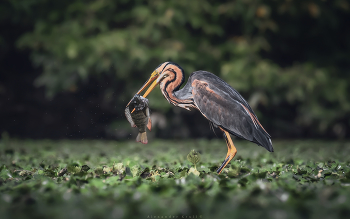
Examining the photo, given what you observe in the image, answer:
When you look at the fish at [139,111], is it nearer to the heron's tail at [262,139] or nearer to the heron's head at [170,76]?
the heron's head at [170,76]

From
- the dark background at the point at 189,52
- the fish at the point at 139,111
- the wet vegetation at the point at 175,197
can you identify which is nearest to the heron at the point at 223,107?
the fish at the point at 139,111

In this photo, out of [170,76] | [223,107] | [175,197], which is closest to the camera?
[175,197]

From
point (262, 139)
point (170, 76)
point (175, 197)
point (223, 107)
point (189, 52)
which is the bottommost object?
point (175, 197)

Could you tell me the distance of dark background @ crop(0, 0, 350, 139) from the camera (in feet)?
34.5

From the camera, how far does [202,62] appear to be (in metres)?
10.9

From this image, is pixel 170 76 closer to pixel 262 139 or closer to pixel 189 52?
pixel 262 139

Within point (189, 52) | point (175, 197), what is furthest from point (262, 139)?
point (189, 52)

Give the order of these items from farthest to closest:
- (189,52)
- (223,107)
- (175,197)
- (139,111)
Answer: (189,52) → (223,107) → (139,111) → (175,197)

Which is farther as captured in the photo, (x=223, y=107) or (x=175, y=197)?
(x=223, y=107)

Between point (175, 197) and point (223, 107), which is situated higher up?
point (223, 107)

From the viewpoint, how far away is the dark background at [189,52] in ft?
34.5

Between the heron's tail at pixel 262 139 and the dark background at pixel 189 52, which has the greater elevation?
the dark background at pixel 189 52

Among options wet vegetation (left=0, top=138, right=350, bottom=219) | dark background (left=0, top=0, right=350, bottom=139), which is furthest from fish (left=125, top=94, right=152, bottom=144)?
dark background (left=0, top=0, right=350, bottom=139)

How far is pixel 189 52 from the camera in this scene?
10.8 m
